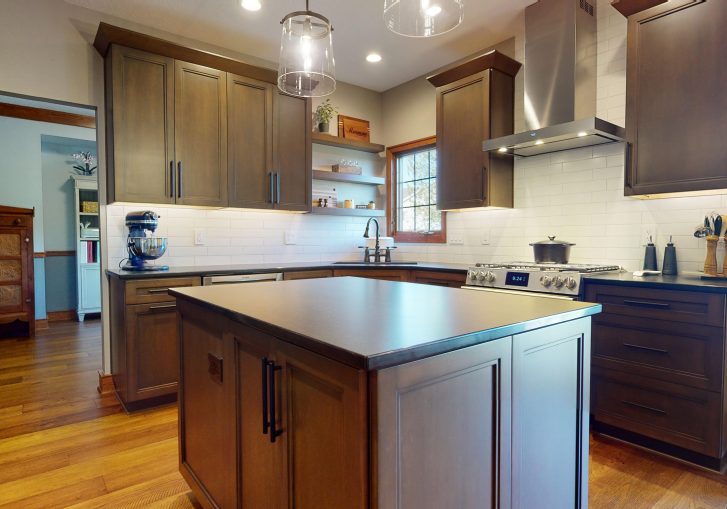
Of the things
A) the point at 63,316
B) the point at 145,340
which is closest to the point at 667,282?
the point at 145,340

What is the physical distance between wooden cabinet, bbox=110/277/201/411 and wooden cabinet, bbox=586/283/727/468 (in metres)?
2.66

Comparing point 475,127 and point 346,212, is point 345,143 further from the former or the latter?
point 475,127

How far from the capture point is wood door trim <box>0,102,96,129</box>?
525 centimetres

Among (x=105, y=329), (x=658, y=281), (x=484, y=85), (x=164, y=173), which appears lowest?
(x=105, y=329)

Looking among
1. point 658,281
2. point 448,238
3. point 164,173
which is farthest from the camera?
point 448,238

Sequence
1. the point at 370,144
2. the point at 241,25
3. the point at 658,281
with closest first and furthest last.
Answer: the point at 658,281
the point at 241,25
the point at 370,144

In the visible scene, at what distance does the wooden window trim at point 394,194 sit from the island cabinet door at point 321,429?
347cm

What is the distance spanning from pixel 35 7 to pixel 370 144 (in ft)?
9.75

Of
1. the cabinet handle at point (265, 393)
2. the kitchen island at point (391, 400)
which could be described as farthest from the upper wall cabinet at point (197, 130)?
the cabinet handle at point (265, 393)

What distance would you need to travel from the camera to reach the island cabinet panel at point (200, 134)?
3.28m

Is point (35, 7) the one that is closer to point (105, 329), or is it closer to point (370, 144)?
point (105, 329)

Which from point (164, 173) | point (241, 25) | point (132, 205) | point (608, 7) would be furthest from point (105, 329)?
point (608, 7)

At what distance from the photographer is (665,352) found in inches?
88.7

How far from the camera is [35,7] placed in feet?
9.81
